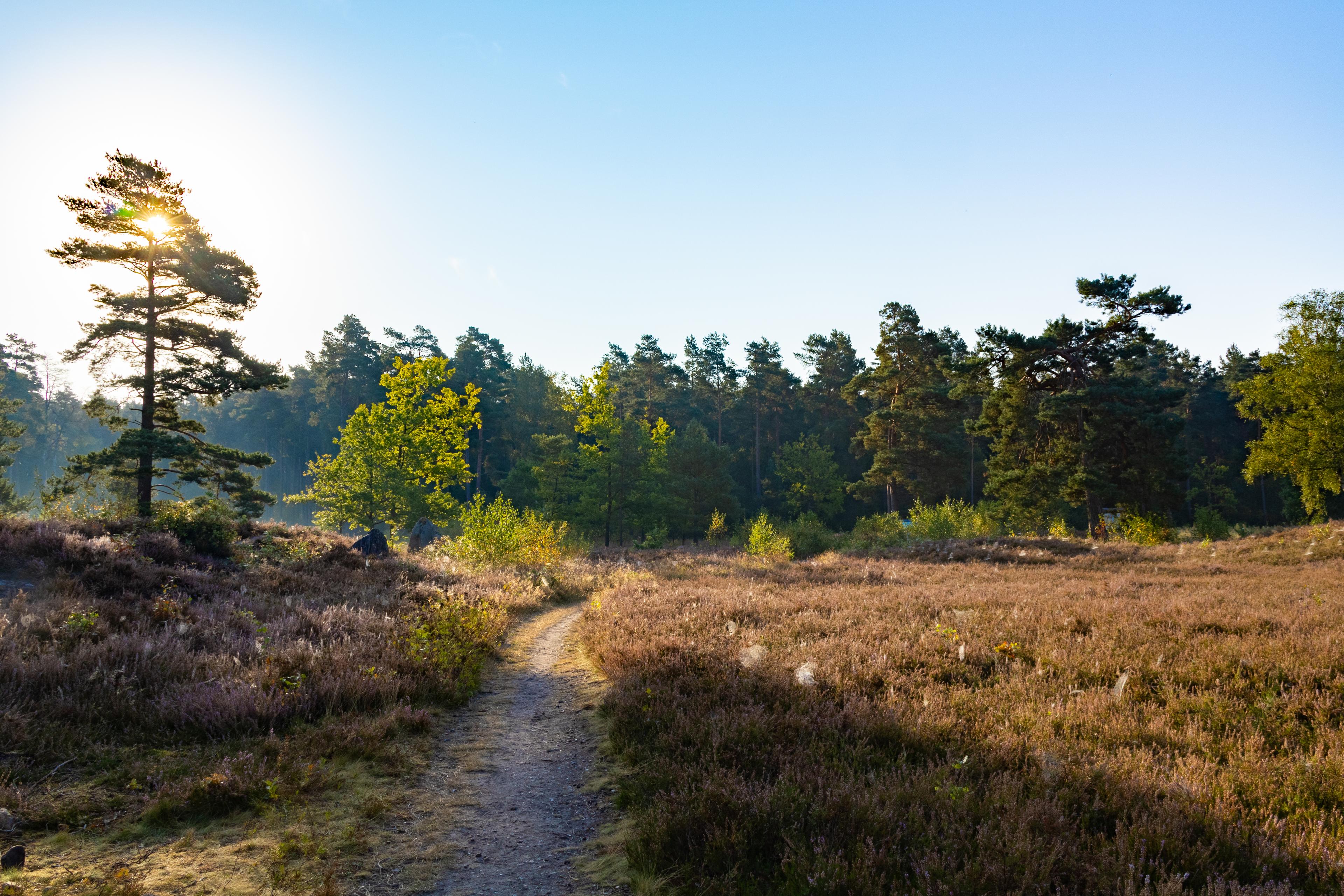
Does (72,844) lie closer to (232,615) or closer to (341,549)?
(232,615)

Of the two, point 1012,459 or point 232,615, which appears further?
point 1012,459

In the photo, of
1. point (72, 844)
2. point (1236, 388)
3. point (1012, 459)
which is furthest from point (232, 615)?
point (1236, 388)

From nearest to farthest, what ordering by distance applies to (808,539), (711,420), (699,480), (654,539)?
(808,539) < (654,539) < (699,480) < (711,420)

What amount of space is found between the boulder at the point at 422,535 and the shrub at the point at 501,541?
17.7 ft

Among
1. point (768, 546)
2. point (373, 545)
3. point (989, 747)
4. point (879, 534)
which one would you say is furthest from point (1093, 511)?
point (373, 545)

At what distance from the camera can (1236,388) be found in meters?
36.3

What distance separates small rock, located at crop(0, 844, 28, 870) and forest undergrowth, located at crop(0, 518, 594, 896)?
0.22 feet

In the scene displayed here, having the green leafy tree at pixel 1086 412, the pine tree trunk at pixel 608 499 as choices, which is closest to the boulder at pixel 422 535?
the pine tree trunk at pixel 608 499

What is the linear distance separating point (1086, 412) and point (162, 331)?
4014cm

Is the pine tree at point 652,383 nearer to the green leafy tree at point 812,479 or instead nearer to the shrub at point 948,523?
the green leafy tree at point 812,479

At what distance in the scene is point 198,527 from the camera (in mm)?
13477

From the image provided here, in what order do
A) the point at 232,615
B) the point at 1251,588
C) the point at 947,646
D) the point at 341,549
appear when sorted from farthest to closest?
the point at 341,549, the point at 1251,588, the point at 232,615, the point at 947,646

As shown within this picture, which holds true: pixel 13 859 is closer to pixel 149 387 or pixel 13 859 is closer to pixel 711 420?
pixel 149 387

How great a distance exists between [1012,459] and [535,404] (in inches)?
2186
